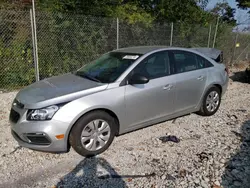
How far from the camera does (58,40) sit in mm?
6508

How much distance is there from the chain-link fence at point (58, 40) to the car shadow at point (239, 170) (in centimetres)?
519

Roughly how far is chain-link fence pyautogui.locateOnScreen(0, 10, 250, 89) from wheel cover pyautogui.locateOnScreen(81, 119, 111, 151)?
4026 millimetres

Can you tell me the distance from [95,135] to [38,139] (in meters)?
0.78

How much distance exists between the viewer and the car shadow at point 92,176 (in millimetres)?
2590

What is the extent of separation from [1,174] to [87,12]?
6.24 metres

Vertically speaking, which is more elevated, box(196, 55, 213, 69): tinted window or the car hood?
box(196, 55, 213, 69): tinted window

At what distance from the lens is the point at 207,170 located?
2.87m

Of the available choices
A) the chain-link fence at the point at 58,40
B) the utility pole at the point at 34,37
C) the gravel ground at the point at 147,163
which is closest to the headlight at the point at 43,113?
the gravel ground at the point at 147,163

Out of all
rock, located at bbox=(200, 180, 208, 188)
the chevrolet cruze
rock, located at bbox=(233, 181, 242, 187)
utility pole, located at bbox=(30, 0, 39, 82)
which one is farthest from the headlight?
utility pole, located at bbox=(30, 0, 39, 82)

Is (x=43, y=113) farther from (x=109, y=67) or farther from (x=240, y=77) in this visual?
(x=240, y=77)

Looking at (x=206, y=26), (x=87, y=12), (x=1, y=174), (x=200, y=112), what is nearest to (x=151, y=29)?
(x=87, y=12)

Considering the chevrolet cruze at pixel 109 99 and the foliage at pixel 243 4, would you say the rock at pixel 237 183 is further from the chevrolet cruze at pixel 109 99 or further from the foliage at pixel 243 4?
the foliage at pixel 243 4

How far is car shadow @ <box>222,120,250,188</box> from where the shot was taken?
8.63 feet

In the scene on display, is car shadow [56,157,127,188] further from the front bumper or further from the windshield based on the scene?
the windshield
